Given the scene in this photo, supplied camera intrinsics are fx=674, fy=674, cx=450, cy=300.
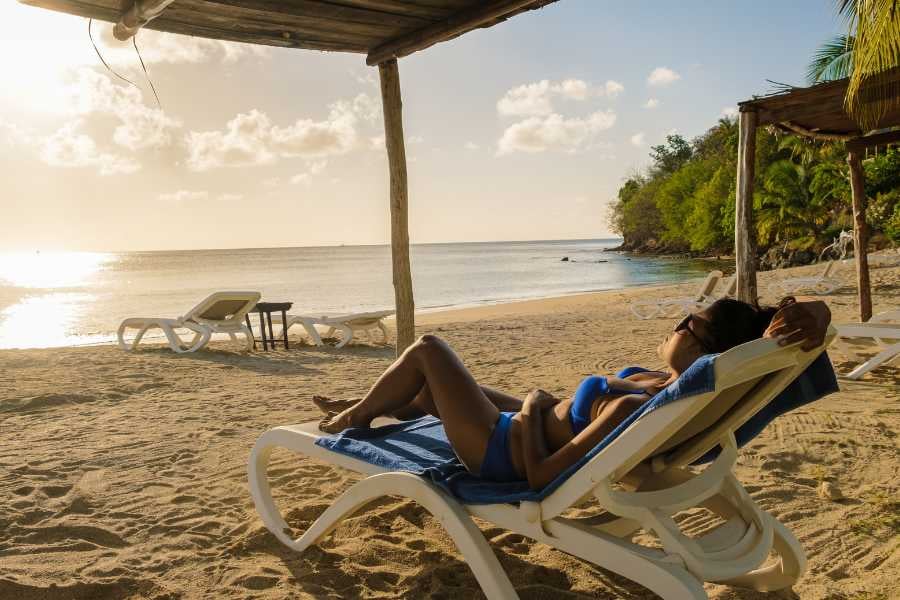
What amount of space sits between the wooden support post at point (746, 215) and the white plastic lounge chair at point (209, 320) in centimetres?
596

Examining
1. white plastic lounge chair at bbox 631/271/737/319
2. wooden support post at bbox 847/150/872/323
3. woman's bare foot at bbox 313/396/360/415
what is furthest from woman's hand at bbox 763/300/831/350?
Answer: white plastic lounge chair at bbox 631/271/737/319

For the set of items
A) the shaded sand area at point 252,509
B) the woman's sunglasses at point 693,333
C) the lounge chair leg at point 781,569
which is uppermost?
the woman's sunglasses at point 693,333

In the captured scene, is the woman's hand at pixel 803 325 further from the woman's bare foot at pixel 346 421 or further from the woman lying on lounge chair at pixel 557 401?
the woman's bare foot at pixel 346 421

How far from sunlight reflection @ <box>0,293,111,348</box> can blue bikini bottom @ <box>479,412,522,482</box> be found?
15.5 metres

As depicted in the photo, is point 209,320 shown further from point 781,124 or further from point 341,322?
point 781,124

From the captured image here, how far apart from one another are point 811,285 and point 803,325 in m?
14.9

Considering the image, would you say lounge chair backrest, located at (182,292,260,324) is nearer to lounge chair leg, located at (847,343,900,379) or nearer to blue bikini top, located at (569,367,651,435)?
lounge chair leg, located at (847,343,900,379)

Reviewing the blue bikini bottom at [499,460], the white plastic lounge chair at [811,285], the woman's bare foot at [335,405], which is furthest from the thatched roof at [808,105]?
the white plastic lounge chair at [811,285]

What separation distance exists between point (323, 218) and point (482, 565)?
3520 inches

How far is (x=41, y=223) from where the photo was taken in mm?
110562

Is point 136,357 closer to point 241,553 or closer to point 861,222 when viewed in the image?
point 241,553

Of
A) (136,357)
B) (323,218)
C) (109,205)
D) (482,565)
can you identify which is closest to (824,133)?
(482,565)

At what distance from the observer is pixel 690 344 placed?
2.06 meters

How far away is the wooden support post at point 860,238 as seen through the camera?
8914 mm
